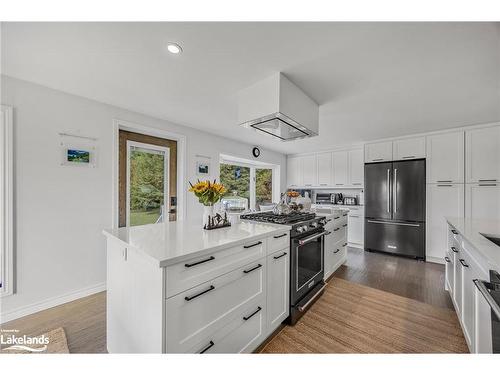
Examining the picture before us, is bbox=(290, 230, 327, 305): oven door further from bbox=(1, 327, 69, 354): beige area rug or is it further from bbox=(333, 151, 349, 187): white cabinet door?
bbox=(333, 151, 349, 187): white cabinet door

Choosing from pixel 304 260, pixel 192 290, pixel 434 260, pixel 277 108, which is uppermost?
pixel 277 108

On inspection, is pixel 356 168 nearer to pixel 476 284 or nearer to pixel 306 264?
pixel 306 264

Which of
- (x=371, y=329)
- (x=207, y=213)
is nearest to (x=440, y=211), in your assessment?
(x=371, y=329)

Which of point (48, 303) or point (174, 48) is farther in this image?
point (48, 303)

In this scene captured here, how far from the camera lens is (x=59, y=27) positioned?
1261 millimetres

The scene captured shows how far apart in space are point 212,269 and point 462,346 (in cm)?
206

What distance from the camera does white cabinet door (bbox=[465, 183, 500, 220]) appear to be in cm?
305

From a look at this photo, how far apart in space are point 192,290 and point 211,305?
7.4 inches

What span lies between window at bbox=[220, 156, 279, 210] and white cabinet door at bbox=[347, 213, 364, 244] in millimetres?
1986

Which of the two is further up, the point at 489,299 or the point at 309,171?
the point at 309,171

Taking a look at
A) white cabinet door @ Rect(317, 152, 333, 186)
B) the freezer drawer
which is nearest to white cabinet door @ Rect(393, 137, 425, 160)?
the freezer drawer

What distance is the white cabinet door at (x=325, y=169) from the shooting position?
500 cm

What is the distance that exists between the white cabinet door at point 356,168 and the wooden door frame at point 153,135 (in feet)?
12.0

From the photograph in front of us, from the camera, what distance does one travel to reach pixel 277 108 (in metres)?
1.78
